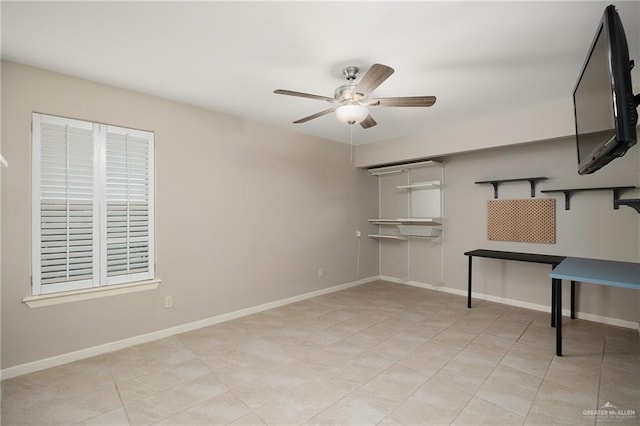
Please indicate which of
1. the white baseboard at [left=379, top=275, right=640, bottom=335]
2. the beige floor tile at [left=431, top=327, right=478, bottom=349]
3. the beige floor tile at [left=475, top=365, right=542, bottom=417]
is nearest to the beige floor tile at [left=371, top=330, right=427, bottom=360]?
the beige floor tile at [left=431, top=327, right=478, bottom=349]

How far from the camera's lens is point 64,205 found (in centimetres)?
262

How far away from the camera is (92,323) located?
2768mm

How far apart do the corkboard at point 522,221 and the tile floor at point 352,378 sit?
109 cm

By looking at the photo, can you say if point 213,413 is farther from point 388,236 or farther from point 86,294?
point 388,236

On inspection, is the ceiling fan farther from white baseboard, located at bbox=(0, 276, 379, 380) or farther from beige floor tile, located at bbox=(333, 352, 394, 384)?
white baseboard, located at bbox=(0, 276, 379, 380)

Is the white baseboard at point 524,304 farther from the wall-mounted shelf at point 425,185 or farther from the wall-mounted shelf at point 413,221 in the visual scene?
the wall-mounted shelf at point 425,185

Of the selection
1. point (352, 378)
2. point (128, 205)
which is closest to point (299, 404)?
point (352, 378)

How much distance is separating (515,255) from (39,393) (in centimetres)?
486

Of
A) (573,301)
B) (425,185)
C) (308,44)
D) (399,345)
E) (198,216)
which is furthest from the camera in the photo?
(425,185)

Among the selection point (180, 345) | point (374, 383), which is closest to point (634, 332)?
point (374, 383)

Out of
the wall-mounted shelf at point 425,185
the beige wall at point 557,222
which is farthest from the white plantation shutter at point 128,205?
the beige wall at point 557,222

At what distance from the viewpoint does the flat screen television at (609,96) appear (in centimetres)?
130

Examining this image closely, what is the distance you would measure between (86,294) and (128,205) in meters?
0.88

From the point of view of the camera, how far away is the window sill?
8.20 feet
